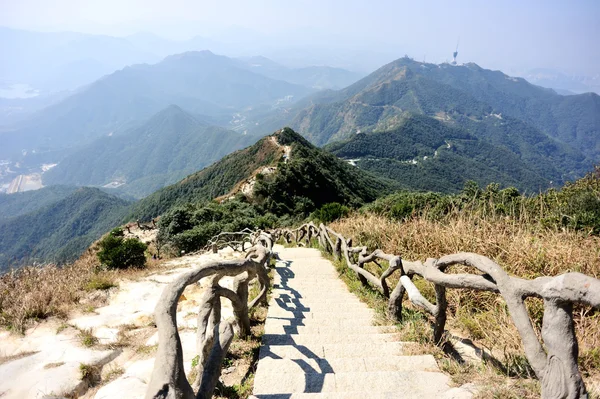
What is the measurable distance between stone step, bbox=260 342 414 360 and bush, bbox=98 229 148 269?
7.26 m

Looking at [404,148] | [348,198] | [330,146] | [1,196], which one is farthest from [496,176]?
[1,196]

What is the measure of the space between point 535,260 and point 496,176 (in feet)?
476

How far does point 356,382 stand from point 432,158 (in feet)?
460

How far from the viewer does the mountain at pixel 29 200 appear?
492 feet

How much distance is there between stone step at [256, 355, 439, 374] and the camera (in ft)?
8.25

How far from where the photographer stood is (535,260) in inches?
157

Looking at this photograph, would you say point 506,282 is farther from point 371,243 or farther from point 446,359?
point 371,243

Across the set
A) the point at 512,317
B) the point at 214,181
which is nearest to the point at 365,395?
the point at 512,317

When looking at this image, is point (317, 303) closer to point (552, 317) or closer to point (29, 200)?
point (552, 317)

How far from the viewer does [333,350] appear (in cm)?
293

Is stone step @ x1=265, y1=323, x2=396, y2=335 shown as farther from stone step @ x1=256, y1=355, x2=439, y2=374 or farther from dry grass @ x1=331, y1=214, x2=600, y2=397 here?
stone step @ x1=256, y1=355, x2=439, y2=374

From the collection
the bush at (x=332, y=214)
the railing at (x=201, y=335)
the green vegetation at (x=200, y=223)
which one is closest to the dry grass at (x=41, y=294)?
the railing at (x=201, y=335)

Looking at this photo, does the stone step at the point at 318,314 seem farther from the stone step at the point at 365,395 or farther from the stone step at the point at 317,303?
the stone step at the point at 365,395

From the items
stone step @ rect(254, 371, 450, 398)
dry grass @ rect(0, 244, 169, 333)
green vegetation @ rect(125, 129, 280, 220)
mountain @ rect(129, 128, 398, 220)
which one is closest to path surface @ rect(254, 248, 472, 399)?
stone step @ rect(254, 371, 450, 398)
